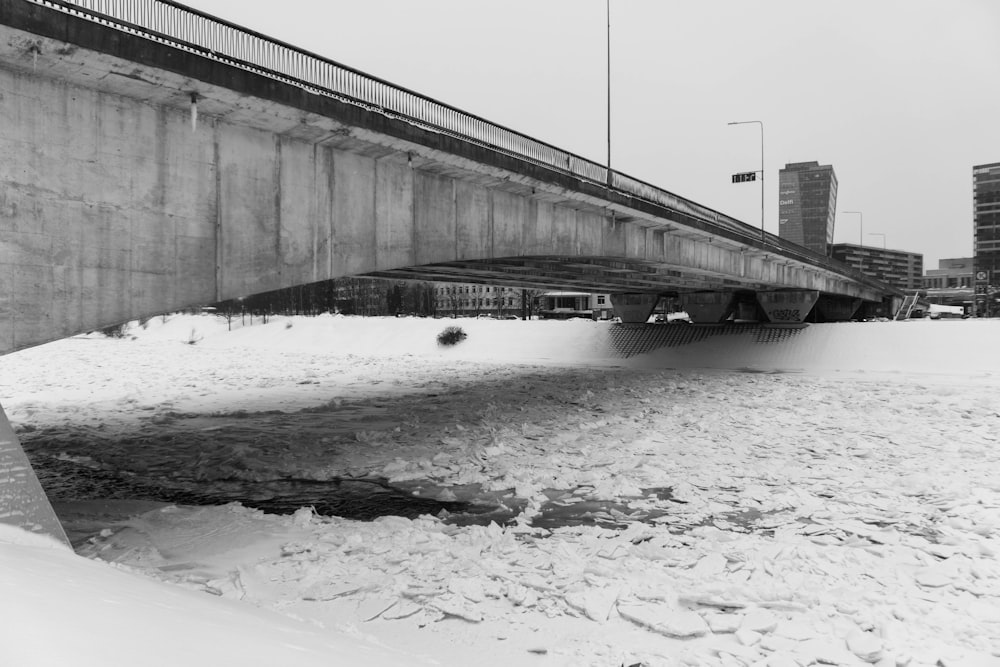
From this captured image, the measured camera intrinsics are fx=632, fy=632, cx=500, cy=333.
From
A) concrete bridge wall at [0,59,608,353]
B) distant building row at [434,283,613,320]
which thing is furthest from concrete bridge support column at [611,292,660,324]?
concrete bridge wall at [0,59,608,353]

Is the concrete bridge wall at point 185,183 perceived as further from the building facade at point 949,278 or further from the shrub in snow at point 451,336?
the building facade at point 949,278

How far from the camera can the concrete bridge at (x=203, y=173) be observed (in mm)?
7465

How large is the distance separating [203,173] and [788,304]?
40.9m

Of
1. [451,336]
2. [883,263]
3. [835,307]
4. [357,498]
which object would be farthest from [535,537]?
[883,263]

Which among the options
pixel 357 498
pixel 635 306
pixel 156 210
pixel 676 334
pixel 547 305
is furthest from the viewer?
pixel 547 305

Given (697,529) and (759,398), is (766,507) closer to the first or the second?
(697,529)

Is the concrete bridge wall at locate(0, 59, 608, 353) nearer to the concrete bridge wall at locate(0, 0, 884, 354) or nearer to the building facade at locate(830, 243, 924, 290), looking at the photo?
the concrete bridge wall at locate(0, 0, 884, 354)

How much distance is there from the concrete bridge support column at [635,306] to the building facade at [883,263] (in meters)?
135

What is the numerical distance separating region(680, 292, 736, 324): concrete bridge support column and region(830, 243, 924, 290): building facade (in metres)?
133

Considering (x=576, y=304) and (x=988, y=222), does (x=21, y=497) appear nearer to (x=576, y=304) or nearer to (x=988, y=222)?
(x=576, y=304)

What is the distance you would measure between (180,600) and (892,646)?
583 centimetres

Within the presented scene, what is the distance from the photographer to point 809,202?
130 metres

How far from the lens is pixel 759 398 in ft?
76.1

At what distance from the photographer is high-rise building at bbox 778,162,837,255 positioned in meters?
126
